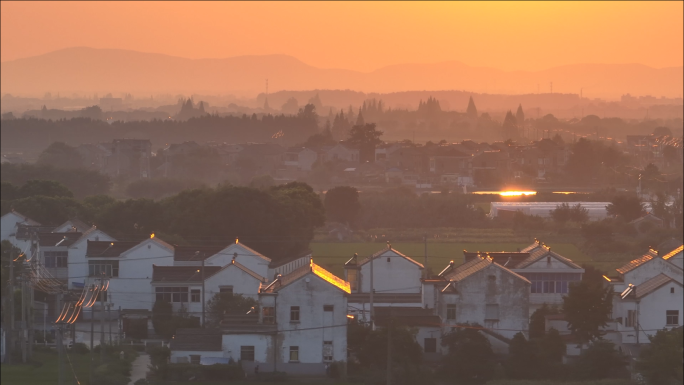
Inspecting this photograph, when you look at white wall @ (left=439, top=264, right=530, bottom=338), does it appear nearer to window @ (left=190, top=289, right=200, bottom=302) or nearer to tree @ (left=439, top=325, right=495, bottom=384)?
tree @ (left=439, top=325, right=495, bottom=384)

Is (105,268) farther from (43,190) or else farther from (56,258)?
(43,190)

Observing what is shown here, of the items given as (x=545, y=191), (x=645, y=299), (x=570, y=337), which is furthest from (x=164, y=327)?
(x=545, y=191)

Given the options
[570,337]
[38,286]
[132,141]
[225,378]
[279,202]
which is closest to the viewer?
[225,378]

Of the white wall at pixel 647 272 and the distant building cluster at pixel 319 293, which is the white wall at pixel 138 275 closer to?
the distant building cluster at pixel 319 293

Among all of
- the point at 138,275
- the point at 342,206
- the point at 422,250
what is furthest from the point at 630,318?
the point at 342,206

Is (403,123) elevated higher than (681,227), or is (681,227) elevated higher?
(403,123)

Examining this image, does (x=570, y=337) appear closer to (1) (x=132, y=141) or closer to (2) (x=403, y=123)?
(1) (x=132, y=141)

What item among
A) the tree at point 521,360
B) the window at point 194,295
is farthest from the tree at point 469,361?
the window at point 194,295

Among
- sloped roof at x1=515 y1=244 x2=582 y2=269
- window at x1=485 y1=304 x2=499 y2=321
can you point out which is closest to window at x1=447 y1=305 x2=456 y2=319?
window at x1=485 y1=304 x2=499 y2=321
